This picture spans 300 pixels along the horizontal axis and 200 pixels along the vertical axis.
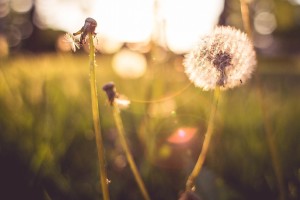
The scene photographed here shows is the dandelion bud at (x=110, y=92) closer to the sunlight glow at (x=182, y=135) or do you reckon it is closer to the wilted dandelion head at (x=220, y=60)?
the wilted dandelion head at (x=220, y=60)

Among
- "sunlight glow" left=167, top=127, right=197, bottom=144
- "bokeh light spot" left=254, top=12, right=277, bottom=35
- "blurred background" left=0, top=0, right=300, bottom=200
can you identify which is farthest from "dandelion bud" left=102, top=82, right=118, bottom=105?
"bokeh light spot" left=254, top=12, right=277, bottom=35

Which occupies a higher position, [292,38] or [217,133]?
[217,133]

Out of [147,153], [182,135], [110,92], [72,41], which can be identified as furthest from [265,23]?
[72,41]

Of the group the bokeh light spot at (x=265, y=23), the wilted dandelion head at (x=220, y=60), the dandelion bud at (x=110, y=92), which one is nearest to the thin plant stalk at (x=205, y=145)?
the wilted dandelion head at (x=220, y=60)

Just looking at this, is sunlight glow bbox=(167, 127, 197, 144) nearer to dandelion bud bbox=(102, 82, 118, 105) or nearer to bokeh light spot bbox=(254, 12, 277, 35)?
dandelion bud bbox=(102, 82, 118, 105)

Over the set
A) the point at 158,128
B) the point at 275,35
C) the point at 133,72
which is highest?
the point at 158,128

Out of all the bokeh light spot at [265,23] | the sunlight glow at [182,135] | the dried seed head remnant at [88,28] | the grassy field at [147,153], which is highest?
the dried seed head remnant at [88,28]

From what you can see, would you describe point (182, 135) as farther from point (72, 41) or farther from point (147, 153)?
point (72, 41)

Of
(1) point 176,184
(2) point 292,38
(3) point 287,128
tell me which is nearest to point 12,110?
(1) point 176,184

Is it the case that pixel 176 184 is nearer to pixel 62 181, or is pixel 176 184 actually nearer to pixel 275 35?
pixel 62 181
